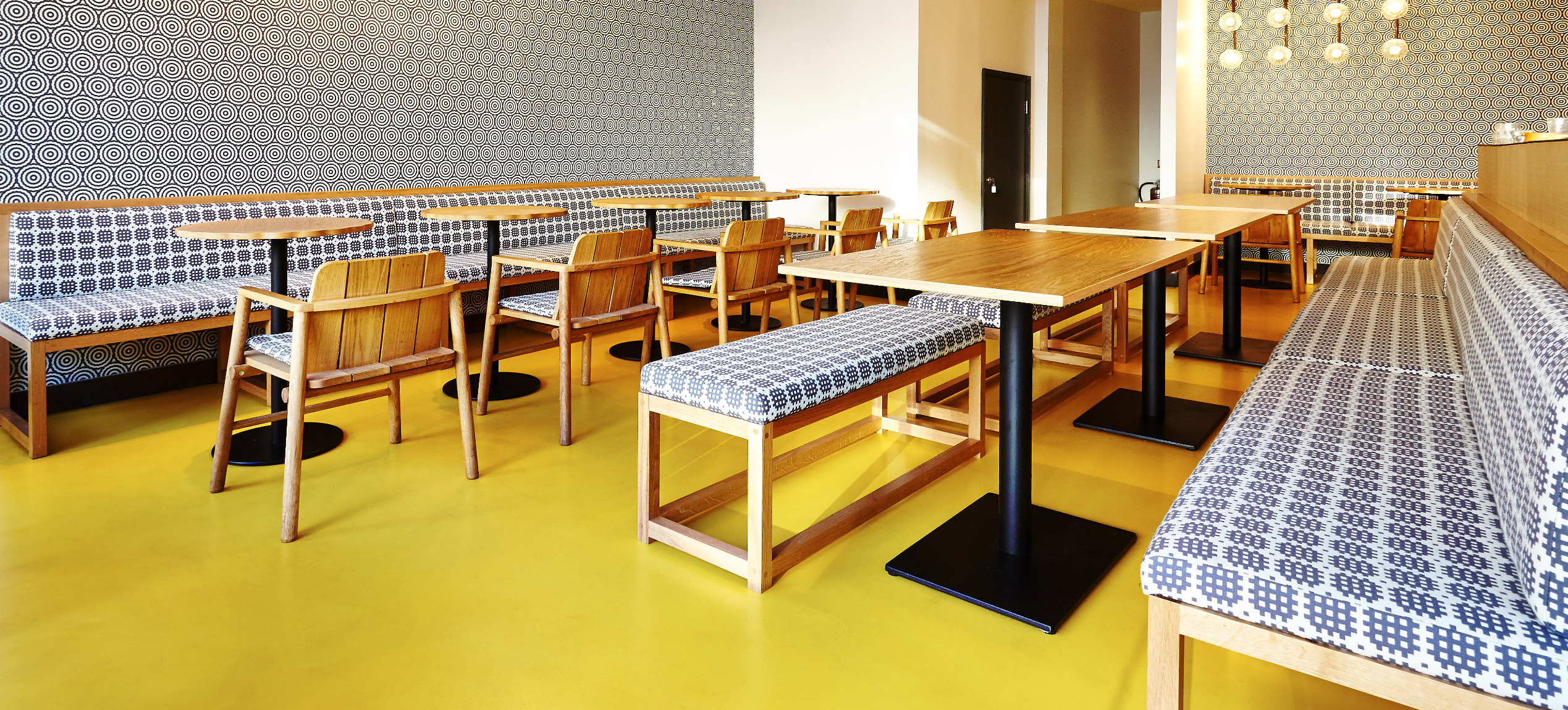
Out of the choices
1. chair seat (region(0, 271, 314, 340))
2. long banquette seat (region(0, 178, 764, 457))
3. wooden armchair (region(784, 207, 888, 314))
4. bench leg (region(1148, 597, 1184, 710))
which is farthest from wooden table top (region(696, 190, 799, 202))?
bench leg (region(1148, 597, 1184, 710))

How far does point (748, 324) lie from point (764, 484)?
396 cm

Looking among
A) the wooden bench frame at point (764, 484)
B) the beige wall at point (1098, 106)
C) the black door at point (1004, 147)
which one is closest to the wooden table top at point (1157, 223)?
the wooden bench frame at point (764, 484)

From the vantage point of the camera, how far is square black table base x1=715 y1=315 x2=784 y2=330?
6.12 m

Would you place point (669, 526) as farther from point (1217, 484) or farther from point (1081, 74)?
point (1081, 74)

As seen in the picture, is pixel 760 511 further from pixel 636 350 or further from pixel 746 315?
pixel 746 315

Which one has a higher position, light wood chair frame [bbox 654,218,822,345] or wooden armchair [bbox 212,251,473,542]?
light wood chair frame [bbox 654,218,822,345]

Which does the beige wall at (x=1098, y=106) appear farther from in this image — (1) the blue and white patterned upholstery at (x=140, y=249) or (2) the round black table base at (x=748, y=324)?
(1) the blue and white patterned upholstery at (x=140, y=249)

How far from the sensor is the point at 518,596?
2.34 meters

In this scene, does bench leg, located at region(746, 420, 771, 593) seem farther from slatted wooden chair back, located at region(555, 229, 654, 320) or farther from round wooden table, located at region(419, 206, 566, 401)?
round wooden table, located at region(419, 206, 566, 401)

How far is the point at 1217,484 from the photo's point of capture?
1.72 metres

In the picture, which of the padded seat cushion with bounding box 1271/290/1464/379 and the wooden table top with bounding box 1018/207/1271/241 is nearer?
the padded seat cushion with bounding box 1271/290/1464/379

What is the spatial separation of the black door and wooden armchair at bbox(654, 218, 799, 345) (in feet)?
13.9

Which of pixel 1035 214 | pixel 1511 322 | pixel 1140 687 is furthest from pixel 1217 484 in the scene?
pixel 1035 214

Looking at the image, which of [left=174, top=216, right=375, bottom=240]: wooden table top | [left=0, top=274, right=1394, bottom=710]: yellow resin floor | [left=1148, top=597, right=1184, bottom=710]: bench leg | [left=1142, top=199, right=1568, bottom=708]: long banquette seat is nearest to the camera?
[left=1142, top=199, right=1568, bottom=708]: long banquette seat
